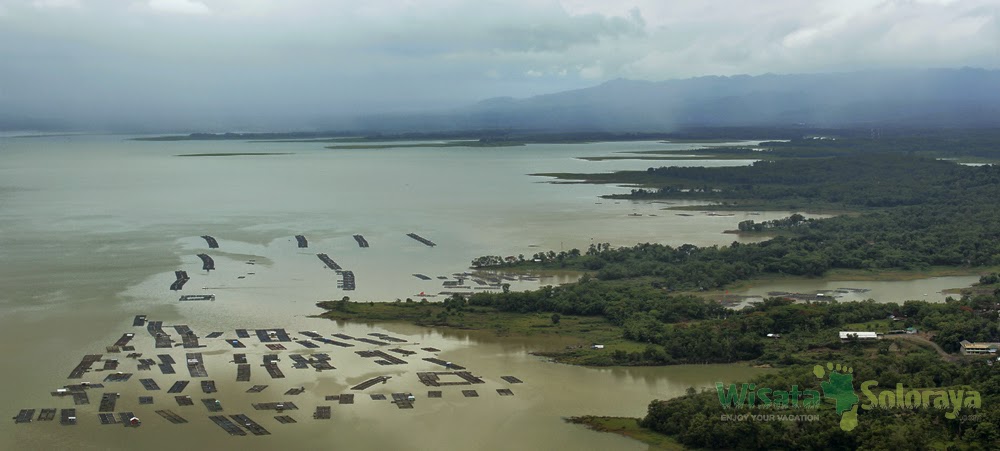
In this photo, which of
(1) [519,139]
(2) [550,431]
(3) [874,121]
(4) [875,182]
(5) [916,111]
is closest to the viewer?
(2) [550,431]

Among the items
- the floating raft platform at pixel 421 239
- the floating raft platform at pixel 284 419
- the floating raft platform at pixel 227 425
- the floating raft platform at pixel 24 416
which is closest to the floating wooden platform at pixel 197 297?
the floating raft platform at pixel 24 416

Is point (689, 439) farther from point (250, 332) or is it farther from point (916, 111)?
point (916, 111)

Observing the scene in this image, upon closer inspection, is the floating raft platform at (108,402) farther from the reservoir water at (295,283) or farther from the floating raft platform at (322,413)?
the floating raft platform at (322,413)

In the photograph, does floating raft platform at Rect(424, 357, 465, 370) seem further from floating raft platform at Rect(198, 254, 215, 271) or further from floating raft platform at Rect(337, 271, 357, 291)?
floating raft platform at Rect(198, 254, 215, 271)

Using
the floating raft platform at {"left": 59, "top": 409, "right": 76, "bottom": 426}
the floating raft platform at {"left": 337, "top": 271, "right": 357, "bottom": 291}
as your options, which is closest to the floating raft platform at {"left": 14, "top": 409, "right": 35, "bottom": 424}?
the floating raft platform at {"left": 59, "top": 409, "right": 76, "bottom": 426}

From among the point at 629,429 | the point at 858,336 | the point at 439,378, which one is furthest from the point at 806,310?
the point at 439,378

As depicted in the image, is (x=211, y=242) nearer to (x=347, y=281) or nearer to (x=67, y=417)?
(x=347, y=281)

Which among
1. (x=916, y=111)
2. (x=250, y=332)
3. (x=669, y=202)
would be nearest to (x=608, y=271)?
(x=250, y=332)
